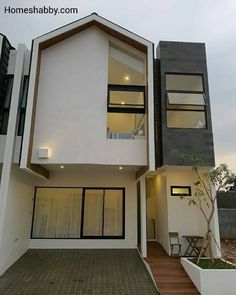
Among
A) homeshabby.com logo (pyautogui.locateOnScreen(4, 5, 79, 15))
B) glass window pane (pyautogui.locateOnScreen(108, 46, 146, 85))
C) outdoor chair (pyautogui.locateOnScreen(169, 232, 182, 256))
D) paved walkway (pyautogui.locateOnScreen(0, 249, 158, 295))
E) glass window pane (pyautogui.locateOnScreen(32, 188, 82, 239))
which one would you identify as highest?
homeshabby.com logo (pyautogui.locateOnScreen(4, 5, 79, 15))

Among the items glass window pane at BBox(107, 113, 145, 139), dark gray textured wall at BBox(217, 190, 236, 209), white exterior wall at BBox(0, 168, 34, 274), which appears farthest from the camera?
dark gray textured wall at BBox(217, 190, 236, 209)

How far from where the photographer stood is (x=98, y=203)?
7953mm

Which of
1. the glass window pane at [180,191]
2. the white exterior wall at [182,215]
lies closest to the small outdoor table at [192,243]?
the white exterior wall at [182,215]

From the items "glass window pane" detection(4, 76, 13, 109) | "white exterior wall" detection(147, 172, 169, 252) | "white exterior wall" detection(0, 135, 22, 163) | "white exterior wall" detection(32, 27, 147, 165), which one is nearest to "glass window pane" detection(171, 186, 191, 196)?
"white exterior wall" detection(147, 172, 169, 252)

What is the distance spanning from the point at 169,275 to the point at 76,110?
514 cm

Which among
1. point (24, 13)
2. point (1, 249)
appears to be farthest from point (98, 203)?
point (24, 13)

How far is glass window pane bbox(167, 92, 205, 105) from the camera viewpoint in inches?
272

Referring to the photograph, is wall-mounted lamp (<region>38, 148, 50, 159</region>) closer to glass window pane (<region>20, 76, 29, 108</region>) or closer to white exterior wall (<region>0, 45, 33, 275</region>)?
white exterior wall (<region>0, 45, 33, 275</region>)

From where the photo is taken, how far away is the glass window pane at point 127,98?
653 centimetres

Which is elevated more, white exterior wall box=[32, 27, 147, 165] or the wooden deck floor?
white exterior wall box=[32, 27, 147, 165]

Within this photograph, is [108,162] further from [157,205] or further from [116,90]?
[157,205]

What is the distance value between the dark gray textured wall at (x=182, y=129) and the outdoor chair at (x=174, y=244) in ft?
8.67

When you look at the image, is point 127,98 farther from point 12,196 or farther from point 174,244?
point 174,244

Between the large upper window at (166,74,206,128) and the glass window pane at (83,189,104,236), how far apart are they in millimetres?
3818
